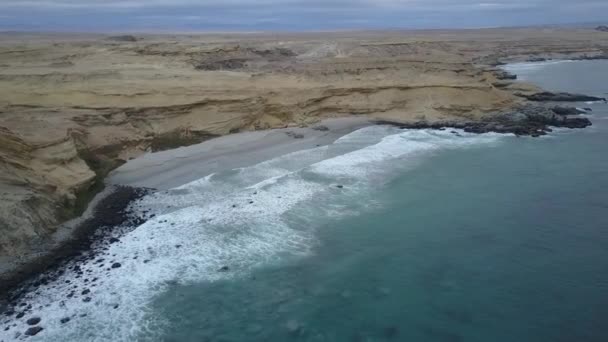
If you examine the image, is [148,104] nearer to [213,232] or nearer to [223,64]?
[213,232]

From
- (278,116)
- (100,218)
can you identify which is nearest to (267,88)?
(278,116)

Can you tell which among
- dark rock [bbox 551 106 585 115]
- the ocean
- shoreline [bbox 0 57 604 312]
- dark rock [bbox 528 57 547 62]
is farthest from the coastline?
dark rock [bbox 528 57 547 62]

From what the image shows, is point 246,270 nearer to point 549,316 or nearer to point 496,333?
point 496,333

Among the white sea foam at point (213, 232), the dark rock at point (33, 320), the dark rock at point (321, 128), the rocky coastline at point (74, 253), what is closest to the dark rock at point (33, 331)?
the white sea foam at point (213, 232)

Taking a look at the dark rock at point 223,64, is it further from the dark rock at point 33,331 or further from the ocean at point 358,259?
the dark rock at point 33,331

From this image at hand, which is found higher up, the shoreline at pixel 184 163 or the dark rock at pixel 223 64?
the dark rock at pixel 223 64

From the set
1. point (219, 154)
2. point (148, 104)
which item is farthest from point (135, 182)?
point (148, 104)
